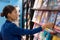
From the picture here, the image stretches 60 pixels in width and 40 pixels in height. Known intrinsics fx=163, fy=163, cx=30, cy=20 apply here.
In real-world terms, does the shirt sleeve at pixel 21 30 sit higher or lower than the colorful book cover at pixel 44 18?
lower

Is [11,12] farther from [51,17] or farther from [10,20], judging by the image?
[51,17]

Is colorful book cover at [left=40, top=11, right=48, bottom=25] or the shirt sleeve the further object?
colorful book cover at [left=40, top=11, right=48, bottom=25]

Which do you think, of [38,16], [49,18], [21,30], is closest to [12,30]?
[21,30]

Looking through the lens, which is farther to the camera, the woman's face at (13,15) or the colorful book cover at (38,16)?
the colorful book cover at (38,16)

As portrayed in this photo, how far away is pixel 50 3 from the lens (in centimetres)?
250

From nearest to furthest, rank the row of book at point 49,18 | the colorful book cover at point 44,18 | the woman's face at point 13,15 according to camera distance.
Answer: the row of book at point 49,18 < the woman's face at point 13,15 < the colorful book cover at point 44,18

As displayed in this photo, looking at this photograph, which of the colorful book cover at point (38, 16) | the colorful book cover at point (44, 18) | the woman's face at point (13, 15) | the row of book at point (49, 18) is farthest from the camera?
the colorful book cover at point (38, 16)

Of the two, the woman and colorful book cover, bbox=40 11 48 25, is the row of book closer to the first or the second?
colorful book cover, bbox=40 11 48 25

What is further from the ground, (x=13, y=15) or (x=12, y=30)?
(x=13, y=15)

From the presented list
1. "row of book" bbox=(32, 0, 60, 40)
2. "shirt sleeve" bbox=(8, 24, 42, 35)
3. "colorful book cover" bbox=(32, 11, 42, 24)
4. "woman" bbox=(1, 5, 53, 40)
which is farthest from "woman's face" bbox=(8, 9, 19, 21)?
"colorful book cover" bbox=(32, 11, 42, 24)

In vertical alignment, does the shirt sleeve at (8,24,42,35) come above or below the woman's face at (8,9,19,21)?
below

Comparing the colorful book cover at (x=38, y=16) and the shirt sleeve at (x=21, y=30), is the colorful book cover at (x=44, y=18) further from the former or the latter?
the shirt sleeve at (x=21, y=30)

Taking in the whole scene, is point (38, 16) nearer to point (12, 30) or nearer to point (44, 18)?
point (44, 18)

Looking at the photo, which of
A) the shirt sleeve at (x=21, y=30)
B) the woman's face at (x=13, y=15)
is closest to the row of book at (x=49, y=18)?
the shirt sleeve at (x=21, y=30)
